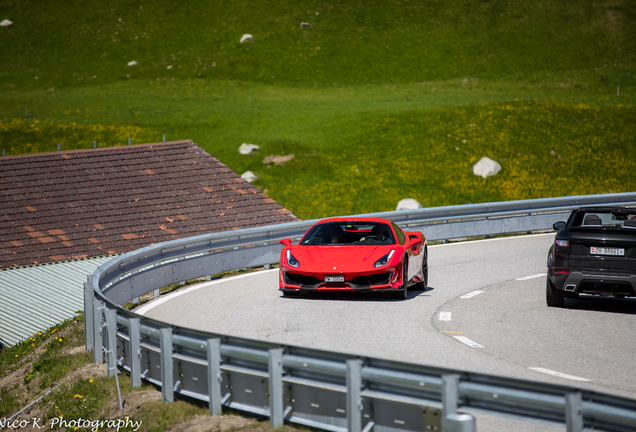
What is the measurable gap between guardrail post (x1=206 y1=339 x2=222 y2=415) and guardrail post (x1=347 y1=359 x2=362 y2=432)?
133cm

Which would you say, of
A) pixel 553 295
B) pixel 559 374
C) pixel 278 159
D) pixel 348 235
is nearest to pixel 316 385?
pixel 559 374

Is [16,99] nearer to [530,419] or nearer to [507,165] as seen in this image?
[507,165]

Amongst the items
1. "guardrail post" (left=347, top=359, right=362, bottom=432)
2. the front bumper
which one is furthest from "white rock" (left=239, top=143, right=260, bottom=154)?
"guardrail post" (left=347, top=359, right=362, bottom=432)

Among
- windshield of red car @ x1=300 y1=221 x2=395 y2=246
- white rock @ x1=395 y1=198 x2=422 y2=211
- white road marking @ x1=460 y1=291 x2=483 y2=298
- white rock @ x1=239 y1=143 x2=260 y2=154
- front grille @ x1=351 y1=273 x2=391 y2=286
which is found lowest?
white rock @ x1=395 y1=198 x2=422 y2=211

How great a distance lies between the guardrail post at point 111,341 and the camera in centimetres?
761

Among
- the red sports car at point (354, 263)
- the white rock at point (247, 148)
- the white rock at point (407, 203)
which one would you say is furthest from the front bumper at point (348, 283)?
the white rock at point (247, 148)

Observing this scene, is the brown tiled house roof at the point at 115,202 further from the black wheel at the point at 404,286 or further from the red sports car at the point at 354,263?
the black wheel at the point at 404,286

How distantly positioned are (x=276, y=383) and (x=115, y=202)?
62.0 ft

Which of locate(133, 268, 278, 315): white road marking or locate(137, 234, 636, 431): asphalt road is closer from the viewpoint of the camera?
locate(137, 234, 636, 431): asphalt road

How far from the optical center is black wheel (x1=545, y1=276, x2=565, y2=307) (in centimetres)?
1121

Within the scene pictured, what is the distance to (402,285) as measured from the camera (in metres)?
11.6

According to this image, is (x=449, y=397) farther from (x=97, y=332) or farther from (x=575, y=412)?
(x=97, y=332)

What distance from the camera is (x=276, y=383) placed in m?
5.80

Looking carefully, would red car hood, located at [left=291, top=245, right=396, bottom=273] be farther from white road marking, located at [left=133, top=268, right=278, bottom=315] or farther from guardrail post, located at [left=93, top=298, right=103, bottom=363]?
guardrail post, located at [left=93, top=298, right=103, bottom=363]
